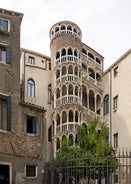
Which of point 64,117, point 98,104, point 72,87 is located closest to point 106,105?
point 98,104

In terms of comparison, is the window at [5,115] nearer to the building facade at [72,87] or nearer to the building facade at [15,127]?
the building facade at [15,127]

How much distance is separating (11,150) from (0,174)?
1673 mm

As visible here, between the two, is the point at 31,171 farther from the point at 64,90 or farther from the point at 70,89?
the point at 64,90

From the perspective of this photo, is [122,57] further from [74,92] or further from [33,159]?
[33,159]

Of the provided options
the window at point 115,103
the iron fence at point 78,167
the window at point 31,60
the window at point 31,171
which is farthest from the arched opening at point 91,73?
the iron fence at point 78,167

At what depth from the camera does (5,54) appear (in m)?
27.9

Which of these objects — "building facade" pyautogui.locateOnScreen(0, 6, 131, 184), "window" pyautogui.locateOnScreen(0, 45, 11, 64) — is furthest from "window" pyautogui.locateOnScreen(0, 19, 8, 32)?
"building facade" pyautogui.locateOnScreen(0, 6, 131, 184)

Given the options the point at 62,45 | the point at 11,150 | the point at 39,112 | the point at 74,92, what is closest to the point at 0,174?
the point at 11,150

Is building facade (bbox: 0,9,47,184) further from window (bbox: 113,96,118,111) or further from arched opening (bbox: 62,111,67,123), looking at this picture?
window (bbox: 113,96,118,111)

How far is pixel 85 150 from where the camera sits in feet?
98.8

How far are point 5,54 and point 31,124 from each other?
4.25 meters

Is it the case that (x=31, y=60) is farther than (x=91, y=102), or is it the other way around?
(x=91, y=102)

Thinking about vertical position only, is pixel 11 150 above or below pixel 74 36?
below

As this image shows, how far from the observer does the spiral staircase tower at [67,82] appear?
4266 cm
